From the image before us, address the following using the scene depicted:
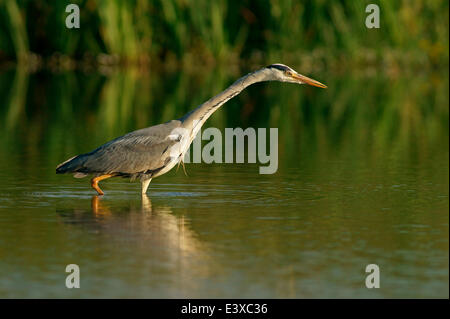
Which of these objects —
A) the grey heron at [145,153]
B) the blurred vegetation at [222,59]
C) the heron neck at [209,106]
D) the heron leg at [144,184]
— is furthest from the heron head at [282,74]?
the blurred vegetation at [222,59]

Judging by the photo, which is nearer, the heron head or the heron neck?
the heron neck

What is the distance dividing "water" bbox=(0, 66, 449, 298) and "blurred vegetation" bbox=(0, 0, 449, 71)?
1171cm

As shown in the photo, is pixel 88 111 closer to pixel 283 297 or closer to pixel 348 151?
pixel 348 151

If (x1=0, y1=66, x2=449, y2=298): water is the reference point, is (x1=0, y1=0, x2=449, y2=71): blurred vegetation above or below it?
above

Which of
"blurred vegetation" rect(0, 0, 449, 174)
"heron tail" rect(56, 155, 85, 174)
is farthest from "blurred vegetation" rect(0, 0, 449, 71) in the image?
"heron tail" rect(56, 155, 85, 174)

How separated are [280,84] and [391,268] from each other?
89.0 ft

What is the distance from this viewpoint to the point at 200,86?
3006 cm

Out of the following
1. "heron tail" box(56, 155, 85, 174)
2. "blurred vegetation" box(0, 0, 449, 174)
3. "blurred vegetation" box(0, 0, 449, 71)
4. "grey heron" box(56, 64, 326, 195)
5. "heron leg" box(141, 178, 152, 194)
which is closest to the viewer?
"grey heron" box(56, 64, 326, 195)

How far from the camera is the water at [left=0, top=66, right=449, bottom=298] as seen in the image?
7984mm

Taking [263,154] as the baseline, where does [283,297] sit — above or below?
below

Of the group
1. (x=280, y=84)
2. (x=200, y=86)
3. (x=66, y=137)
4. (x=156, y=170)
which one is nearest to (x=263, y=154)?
(x=66, y=137)

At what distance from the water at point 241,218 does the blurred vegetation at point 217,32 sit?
38.4 ft

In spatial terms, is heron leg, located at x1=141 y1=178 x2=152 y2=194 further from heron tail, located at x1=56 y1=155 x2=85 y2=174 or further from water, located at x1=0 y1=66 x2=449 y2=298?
heron tail, located at x1=56 y1=155 x2=85 y2=174

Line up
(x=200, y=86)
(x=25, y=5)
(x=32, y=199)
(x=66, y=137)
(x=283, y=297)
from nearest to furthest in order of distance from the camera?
(x=283, y=297), (x=32, y=199), (x=66, y=137), (x=200, y=86), (x=25, y=5)
